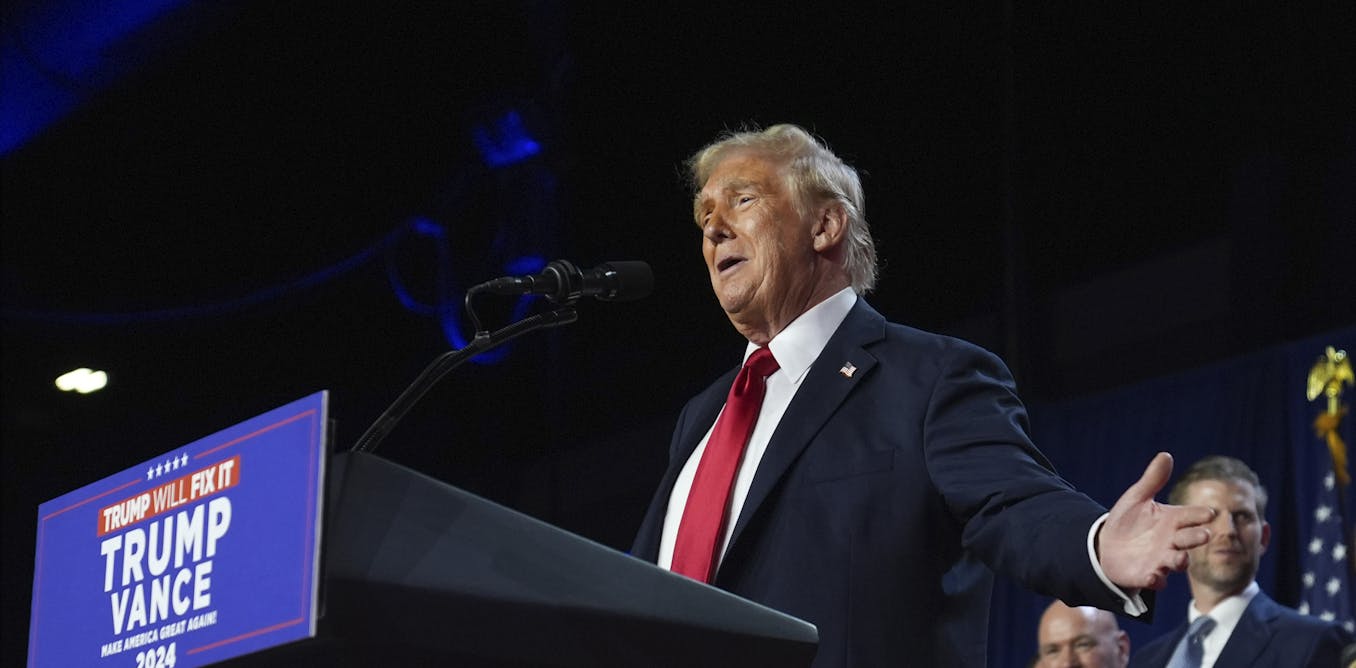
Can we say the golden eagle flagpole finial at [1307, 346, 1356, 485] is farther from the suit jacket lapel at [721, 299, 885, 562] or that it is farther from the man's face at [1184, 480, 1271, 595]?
the suit jacket lapel at [721, 299, 885, 562]

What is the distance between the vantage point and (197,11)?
3459mm

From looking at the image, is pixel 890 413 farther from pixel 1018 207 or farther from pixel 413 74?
pixel 1018 207

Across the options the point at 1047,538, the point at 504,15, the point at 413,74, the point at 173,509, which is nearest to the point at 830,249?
the point at 1047,538

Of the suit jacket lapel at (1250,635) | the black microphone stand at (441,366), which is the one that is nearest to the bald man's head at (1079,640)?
the suit jacket lapel at (1250,635)

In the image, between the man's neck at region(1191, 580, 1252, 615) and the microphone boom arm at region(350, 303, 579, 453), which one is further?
the man's neck at region(1191, 580, 1252, 615)

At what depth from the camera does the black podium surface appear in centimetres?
100

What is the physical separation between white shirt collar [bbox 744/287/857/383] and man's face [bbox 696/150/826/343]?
0.05 meters

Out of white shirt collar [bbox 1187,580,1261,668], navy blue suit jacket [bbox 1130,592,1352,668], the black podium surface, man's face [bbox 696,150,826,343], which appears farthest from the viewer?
white shirt collar [bbox 1187,580,1261,668]

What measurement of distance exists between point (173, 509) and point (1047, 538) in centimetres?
70

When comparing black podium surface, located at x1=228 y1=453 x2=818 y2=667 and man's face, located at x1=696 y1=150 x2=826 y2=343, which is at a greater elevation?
man's face, located at x1=696 y1=150 x2=826 y2=343

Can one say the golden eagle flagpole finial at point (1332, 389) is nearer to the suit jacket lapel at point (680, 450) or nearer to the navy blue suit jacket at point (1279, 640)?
the navy blue suit jacket at point (1279, 640)

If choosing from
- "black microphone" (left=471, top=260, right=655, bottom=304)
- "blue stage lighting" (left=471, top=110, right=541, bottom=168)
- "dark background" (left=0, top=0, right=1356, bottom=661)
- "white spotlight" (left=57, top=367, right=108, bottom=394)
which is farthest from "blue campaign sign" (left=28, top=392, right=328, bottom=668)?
"blue stage lighting" (left=471, top=110, right=541, bottom=168)

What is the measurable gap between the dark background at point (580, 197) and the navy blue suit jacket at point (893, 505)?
7.59 ft

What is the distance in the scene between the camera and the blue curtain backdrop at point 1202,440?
519cm
